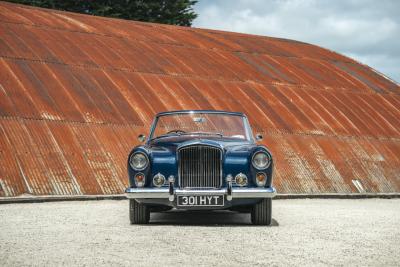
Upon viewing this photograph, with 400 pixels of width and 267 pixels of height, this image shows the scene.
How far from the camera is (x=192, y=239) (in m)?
7.12

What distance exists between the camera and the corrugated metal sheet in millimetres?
13531

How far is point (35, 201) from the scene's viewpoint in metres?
12.0

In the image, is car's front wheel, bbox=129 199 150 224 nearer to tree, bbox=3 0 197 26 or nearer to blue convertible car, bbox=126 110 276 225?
blue convertible car, bbox=126 110 276 225

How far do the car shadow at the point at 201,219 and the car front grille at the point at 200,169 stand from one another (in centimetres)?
63

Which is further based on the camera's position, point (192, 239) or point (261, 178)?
point (261, 178)

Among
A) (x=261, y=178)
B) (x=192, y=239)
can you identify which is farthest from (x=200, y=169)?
(x=192, y=239)

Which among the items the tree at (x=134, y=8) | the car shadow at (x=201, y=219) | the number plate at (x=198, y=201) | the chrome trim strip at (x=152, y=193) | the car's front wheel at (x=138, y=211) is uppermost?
the tree at (x=134, y=8)

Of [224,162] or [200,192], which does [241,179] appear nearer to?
[224,162]

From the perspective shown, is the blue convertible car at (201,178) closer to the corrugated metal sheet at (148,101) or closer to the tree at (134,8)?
the corrugated metal sheet at (148,101)

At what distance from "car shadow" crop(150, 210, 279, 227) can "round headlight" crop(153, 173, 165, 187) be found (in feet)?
2.04

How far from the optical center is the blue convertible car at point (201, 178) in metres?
8.24

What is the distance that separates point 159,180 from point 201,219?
134 cm

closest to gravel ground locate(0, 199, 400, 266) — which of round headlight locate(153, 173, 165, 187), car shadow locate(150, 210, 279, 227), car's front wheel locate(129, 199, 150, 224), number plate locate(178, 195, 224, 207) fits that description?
car shadow locate(150, 210, 279, 227)

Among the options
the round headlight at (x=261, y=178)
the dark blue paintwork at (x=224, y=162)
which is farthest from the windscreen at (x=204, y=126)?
the round headlight at (x=261, y=178)
